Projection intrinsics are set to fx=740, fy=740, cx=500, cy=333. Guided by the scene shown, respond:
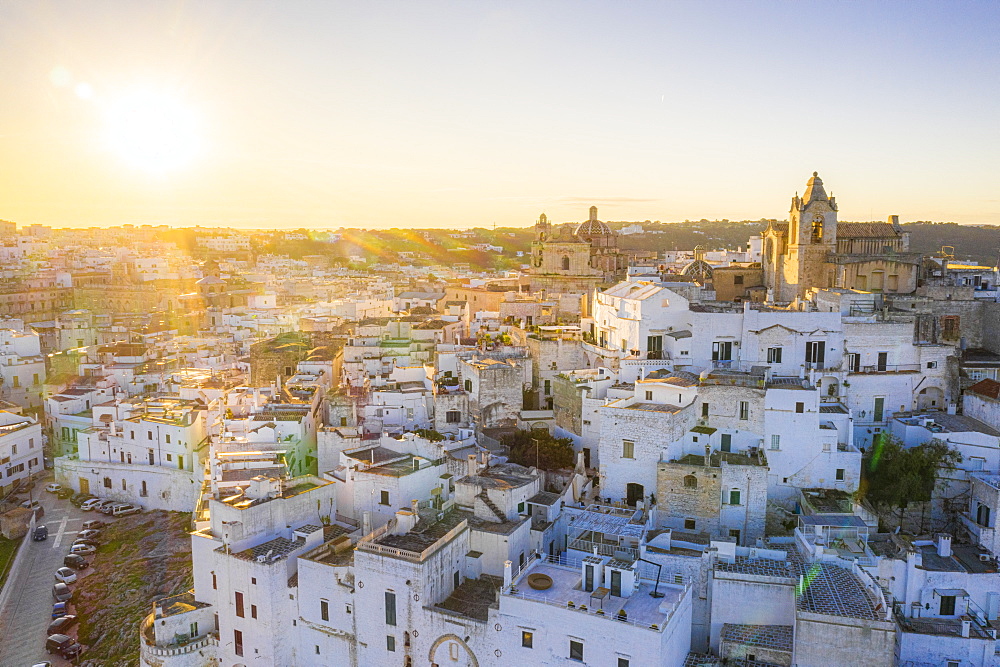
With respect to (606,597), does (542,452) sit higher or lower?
higher

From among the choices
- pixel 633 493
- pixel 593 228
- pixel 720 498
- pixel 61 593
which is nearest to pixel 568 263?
pixel 593 228

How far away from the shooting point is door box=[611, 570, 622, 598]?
52.2ft

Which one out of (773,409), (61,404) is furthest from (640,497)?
(61,404)

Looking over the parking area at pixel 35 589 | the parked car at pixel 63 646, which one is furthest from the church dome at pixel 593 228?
the parked car at pixel 63 646

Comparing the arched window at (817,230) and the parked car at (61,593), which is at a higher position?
the arched window at (817,230)

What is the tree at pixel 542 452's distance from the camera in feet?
76.0

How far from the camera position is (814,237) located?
1192 inches

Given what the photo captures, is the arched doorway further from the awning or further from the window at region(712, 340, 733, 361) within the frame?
the awning

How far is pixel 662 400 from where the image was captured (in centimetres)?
2175

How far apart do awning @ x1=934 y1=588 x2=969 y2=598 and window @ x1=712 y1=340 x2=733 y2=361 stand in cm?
959

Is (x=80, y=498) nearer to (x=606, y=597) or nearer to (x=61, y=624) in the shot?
(x=61, y=624)

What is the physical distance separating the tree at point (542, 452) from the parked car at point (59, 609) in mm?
14402

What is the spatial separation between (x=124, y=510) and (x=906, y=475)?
2674cm

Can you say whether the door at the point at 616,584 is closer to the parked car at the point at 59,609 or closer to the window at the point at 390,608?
the window at the point at 390,608
